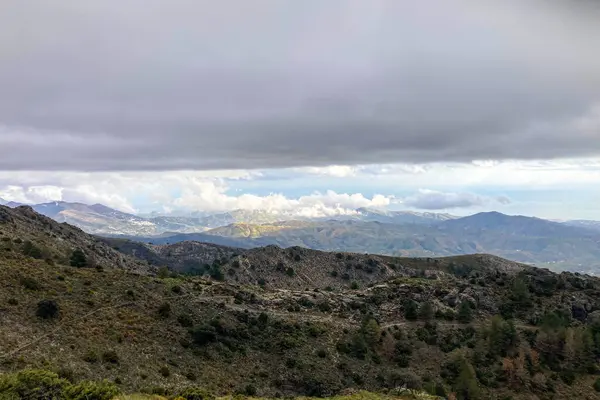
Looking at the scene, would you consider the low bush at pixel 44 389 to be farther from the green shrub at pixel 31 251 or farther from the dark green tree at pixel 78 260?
the dark green tree at pixel 78 260

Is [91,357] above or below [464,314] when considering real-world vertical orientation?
above

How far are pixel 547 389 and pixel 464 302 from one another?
3248cm

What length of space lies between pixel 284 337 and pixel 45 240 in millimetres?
102643

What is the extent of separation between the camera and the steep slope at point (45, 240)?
11189 cm

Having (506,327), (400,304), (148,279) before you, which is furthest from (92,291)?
(506,327)

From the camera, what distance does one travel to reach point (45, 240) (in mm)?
142000

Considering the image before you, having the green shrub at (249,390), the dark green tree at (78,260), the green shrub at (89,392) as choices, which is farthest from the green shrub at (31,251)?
the green shrub at (89,392)

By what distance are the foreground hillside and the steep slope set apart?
29.2ft

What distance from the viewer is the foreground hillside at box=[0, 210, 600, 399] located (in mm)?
58031

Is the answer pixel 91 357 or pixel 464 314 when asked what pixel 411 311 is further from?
pixel 91 357

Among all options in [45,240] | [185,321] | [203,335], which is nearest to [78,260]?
[45,240]

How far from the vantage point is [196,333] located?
72.5m

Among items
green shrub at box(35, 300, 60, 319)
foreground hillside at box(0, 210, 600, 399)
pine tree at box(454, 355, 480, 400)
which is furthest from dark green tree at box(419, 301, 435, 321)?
green shrub at box(35, 300, 60, 319)

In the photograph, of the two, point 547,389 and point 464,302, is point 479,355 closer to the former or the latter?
point 547,389
